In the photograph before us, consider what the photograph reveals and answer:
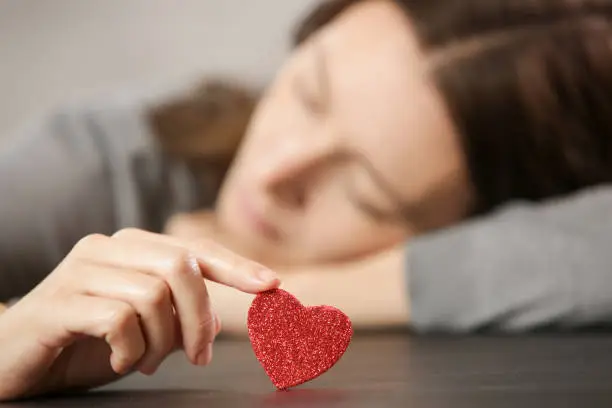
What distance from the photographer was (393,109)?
99 centimetres

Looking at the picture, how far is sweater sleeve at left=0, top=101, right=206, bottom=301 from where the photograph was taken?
992mm

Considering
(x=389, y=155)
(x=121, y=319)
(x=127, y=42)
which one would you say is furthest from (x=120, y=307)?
(x=127, y=42)

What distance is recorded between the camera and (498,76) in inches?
42.1

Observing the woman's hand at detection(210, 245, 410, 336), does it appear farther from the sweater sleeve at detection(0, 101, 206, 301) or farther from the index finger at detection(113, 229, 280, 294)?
the index finger at detection(113, 229, 280, 294)

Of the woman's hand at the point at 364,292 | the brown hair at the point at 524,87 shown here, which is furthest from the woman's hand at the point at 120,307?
the brown hair at the point at 524,87

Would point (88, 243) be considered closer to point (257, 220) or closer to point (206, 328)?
point (206, 328)

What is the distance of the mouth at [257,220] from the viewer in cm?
107

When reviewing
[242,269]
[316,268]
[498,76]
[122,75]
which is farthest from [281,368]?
[122,75]

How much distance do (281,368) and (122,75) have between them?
56.1 inches

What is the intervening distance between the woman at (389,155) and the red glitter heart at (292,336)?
41 cm

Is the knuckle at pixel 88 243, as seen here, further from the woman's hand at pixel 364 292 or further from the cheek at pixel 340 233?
the cheek at pixel 340 233

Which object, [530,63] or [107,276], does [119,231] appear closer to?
[107,276]

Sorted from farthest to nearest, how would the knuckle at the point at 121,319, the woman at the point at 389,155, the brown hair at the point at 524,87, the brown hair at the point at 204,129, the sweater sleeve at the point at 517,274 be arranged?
the brown hair at the point at 204,129
the brown hair at the point at 524,87
the woman at the point at 389,155
the sweater sleeve at the point at 517,274
the knuckle at the point at 121,319

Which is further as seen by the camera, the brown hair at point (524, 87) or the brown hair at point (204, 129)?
the brown hair at point (204, 129)
